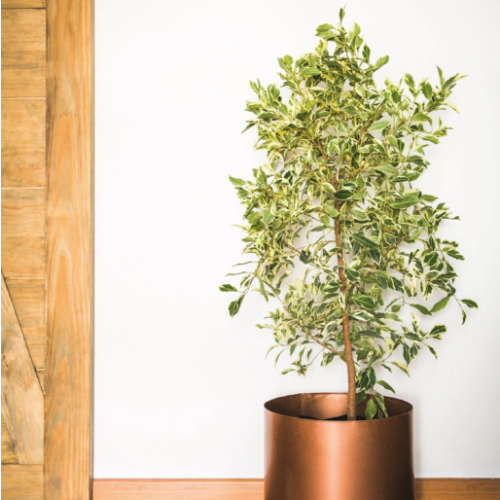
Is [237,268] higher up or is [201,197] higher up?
[201,197]

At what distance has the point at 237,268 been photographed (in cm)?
133

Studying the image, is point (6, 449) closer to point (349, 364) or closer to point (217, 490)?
point (217, 490)

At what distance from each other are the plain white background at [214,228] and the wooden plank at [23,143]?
0.53 ft

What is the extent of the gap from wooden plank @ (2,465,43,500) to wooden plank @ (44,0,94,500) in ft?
0.09

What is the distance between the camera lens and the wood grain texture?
1300 millimetres

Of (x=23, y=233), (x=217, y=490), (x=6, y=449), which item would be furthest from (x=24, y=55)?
(x=217, y=490)

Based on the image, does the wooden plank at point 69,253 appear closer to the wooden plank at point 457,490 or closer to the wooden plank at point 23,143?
the wooden plank at point 23,143

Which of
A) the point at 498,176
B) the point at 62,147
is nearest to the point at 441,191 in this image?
the point at 498,176

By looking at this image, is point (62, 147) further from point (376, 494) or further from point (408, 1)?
point (376, 494)

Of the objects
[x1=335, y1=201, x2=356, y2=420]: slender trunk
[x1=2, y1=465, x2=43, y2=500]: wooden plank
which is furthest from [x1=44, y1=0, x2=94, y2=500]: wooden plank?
[x1=335, y1=201, x2=356, y2=420]: slender trunk

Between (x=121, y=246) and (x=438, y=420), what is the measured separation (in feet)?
3.24

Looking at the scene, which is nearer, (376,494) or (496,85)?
(376,494)

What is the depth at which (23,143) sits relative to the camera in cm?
135

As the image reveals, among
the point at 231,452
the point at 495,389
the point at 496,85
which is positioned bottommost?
the point at 231,452
